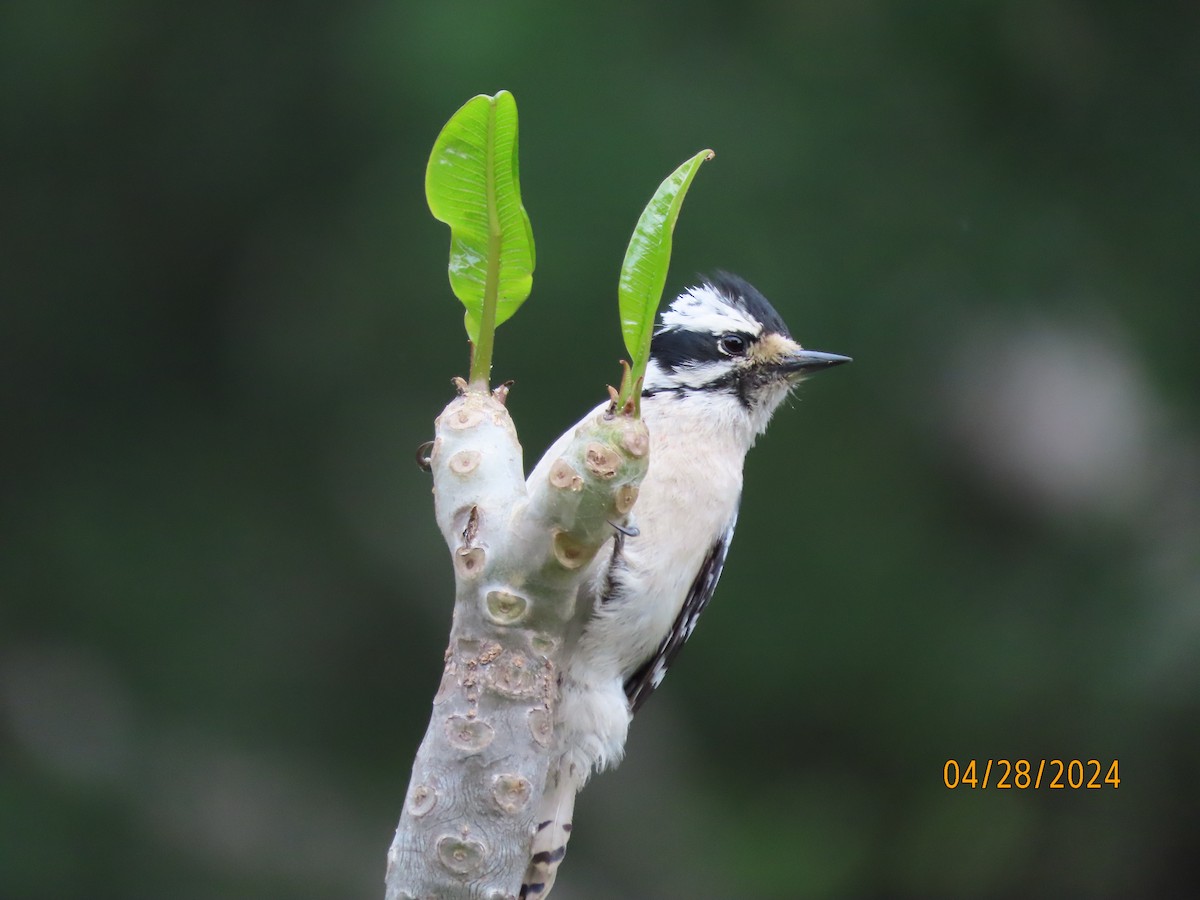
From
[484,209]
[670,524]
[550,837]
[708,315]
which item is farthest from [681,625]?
[484,209]

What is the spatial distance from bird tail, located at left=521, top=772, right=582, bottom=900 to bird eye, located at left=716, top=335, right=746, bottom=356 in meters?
1.11

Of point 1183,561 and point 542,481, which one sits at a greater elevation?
point 1183,561

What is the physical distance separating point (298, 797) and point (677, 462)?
13.4ft

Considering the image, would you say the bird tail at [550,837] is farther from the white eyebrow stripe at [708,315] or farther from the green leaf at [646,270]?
the green leaf at [646,270]

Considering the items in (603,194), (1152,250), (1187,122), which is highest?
(1187,122)

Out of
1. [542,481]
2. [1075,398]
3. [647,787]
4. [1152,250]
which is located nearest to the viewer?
[542,481]

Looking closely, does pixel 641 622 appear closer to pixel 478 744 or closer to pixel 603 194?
pixel 478 744

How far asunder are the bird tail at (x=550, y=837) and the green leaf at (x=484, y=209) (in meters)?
1.23

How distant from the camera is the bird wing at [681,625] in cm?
333

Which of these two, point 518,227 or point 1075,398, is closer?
point 518,227

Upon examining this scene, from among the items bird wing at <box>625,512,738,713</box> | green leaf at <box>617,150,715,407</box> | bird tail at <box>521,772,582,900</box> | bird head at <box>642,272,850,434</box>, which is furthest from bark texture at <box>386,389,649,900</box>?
bird head at <box>642,272,850,434</box>

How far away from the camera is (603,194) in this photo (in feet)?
18.1

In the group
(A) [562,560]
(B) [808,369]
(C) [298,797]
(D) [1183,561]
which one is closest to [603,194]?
(B) [808,369]

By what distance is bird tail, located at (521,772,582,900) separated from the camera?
114 inches
